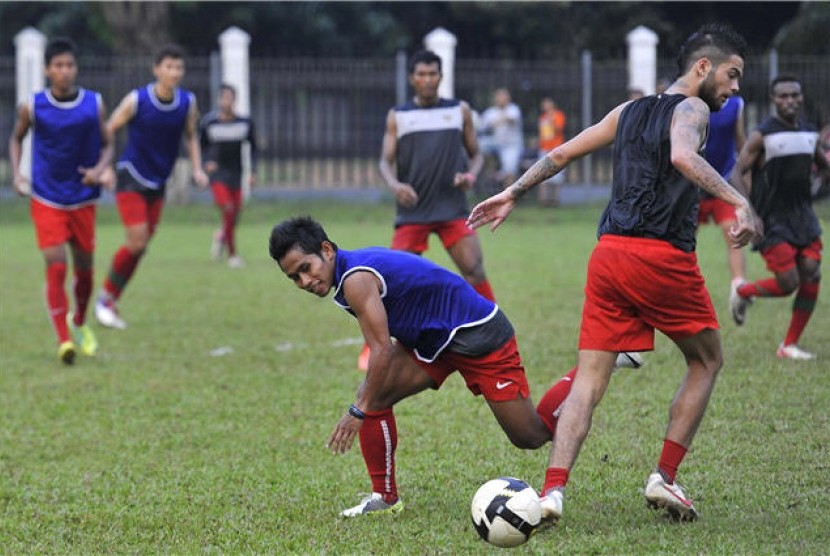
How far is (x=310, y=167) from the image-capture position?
100 ft

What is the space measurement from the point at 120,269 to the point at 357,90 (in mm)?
16614

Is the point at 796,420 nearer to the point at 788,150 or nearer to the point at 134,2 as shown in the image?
the point at 788,150

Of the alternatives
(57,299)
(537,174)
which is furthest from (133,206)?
(537,174)

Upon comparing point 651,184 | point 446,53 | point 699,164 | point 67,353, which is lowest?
point 67,353

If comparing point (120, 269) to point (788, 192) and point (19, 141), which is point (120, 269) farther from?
point (788, 192)

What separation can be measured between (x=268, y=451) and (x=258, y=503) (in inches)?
46.1

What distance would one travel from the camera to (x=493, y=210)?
612cm

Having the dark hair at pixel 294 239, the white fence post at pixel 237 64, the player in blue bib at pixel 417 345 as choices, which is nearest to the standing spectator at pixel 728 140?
the player in blue bib at pixel 417 345

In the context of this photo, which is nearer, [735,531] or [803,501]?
[735,531]

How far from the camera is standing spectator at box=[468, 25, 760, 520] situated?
5.79 m

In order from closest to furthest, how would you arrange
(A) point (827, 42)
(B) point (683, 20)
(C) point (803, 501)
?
(C) point (803, 501)
(A) point (827, 42)
(B) point (683, 20)

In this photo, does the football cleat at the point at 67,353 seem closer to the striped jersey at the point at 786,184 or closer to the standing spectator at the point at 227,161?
the striped jersey at the point at 786,184

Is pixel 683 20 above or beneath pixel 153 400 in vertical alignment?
above

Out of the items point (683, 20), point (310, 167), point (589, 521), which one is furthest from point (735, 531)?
point (683, 20)
